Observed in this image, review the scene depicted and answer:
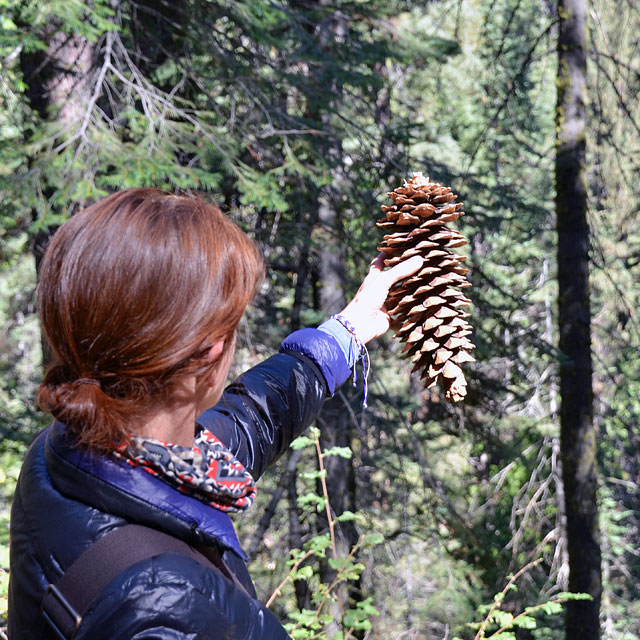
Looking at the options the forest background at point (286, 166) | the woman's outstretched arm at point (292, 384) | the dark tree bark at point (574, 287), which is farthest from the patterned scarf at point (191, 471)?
the dark tree bark at point (574, 287)

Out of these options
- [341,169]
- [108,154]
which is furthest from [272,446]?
[341,169]

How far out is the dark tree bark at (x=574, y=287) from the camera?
6.91m

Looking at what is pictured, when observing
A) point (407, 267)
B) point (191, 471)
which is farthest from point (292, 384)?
point (191, 471)

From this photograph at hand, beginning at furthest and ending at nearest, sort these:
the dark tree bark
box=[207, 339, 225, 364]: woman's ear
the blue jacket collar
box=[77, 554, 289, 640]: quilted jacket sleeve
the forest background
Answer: the dark tree bark, the forest background, box=[207, 339, 225, 364]: woman's ear, the blue jacket collar, box=[77, 554, 289, 640]: quilted jacket sleeve

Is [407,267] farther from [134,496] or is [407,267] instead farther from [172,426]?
[134,496]

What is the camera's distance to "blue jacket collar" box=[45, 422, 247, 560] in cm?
111

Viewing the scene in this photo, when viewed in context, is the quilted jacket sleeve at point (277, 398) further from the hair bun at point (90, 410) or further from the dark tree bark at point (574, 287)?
the dark tree bark at point (574, 287)

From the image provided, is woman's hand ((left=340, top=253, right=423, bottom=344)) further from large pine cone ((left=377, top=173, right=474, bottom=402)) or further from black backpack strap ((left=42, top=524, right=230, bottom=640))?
black backpack strap ((left=42, top=524, right=230, bottom=640))

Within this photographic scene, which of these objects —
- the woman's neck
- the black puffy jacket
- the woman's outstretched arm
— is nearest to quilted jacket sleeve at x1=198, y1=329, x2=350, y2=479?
the woman's outstretched arm

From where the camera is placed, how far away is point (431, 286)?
1774 millimetres

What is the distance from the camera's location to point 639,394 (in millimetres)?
15000

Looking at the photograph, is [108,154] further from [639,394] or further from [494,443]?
[639,394]

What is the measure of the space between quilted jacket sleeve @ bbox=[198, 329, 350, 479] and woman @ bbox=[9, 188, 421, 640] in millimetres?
514

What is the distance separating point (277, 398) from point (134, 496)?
0.92 meters
